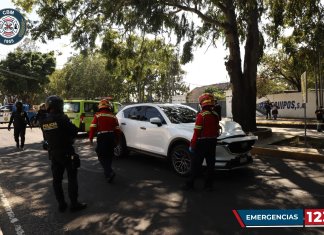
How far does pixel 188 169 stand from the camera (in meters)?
7.19

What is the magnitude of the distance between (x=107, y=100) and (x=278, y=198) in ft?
12.9

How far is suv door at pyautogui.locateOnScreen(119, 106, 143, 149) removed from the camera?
346 inches

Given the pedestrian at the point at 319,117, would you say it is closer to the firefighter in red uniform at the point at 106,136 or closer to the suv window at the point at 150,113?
the suv window at the point at 150,113

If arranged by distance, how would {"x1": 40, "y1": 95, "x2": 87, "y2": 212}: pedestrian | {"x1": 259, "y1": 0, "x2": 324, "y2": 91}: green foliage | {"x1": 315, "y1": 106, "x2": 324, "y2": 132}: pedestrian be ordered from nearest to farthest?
{"x1": 40, "y1": 95, "x2": 87, "y2": 212}: pedestrian
{"x1": 259, "y1": 0, "x2": 324, "y2": 91}: green foliage
{"x1": 315, "y1": 106, "x2": 324, "y2": 132}: pedestrian

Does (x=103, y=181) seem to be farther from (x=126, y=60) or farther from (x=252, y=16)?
(x=126, y=60)

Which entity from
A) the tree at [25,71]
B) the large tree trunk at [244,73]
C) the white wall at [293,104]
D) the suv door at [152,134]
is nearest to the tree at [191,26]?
the large tree trunk at [244,73]

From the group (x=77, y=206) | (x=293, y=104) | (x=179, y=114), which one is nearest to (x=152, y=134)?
(x=179, y=114)

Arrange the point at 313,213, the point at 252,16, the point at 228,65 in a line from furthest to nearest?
the point at 228,65 → the point at 252,16 → the point at 313,213

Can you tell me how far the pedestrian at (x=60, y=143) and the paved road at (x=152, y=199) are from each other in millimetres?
339

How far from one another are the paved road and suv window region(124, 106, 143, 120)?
1.24 metres

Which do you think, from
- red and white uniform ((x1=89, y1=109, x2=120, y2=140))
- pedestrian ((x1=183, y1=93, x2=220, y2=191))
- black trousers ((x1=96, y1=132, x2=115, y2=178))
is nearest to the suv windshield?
red and white uniform ((x1=89, y1=109, x2=120, y2=140))

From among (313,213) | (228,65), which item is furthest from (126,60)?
(313,213)

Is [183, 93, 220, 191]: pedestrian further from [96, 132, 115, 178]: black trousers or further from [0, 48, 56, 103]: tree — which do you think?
[0, 48, 56, 103]: tree

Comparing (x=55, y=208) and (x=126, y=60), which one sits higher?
(x=126, y=60)
